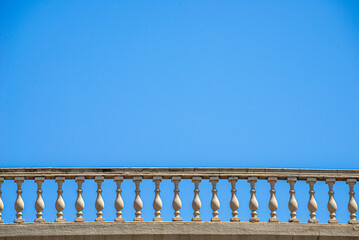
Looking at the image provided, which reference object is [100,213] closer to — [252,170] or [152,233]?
[152,233]

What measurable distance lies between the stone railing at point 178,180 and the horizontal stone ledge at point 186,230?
13cm

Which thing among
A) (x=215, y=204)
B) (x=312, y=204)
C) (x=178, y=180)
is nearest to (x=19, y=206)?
(x=178, y=180)

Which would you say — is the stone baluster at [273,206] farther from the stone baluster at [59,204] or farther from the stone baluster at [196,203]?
the stone baluster at [59,204]

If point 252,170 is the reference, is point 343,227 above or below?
below

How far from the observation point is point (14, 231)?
12789 mm

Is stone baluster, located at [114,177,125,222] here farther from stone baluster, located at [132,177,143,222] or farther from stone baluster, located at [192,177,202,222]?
stone baluster, located at [192,177,202,222]

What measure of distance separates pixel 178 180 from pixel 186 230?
3.30ft

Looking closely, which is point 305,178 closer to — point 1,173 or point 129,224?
point 129,224

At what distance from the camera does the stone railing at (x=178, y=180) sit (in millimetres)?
13016

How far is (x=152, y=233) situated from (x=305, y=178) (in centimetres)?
326

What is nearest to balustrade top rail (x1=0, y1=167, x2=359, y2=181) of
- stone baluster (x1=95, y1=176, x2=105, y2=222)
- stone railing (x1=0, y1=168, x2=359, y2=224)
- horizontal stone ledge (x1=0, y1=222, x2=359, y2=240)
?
stone railing (x1=0, y1=168, x2=359, y2=224)

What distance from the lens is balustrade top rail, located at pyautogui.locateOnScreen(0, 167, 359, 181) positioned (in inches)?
517

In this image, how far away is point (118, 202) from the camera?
512 inches

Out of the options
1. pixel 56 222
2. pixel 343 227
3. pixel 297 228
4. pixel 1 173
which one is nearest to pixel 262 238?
pixel 297 228
